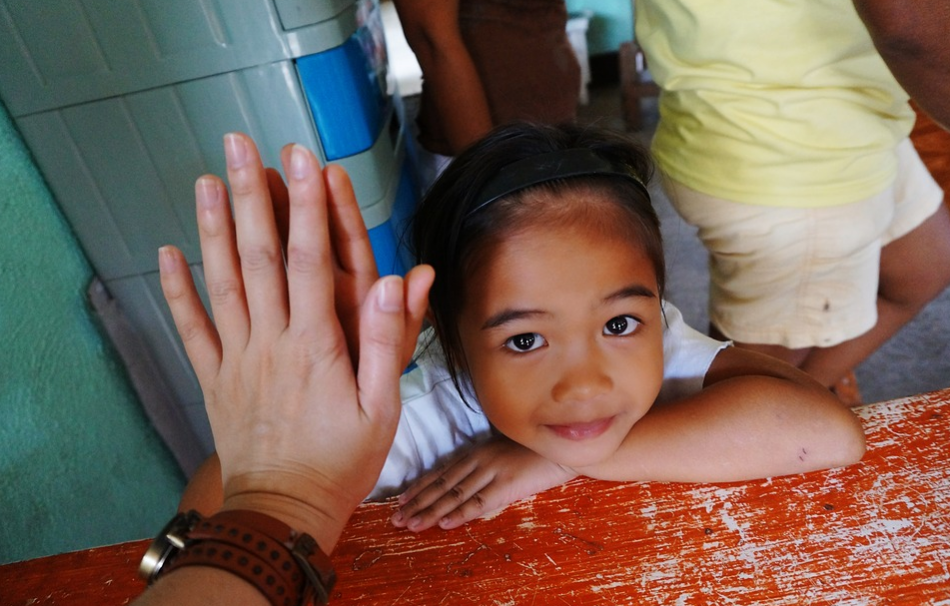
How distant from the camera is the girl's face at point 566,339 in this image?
717 mm

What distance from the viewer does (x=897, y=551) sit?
1.72ft

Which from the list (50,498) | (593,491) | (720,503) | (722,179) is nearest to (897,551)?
(720,503)

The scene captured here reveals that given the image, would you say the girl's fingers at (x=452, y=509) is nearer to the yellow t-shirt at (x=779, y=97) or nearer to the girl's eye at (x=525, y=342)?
the girl's eye at (x=525, y=342)

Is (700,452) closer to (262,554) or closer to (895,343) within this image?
(262,554)

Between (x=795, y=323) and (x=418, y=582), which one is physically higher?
(x=418, y=582)

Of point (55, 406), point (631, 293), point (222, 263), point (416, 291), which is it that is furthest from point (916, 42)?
point (55, 406)

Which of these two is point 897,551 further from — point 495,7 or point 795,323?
point 495,7

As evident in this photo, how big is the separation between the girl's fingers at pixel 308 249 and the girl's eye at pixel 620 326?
385 millimetres

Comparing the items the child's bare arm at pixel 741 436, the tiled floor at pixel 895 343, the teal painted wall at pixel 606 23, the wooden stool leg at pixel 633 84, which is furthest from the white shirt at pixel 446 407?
the teal painted wall at pixel 606 23

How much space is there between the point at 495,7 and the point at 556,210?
0.69 m

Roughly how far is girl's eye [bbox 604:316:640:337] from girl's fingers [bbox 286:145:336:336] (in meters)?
0.38

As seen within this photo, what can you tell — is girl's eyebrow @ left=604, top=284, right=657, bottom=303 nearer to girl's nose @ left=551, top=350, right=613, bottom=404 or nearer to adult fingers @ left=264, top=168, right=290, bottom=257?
girl's nose @ left=551, top=350, right=613, bottom=404

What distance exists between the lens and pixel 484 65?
1335 mm

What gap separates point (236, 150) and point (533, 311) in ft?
1.25
